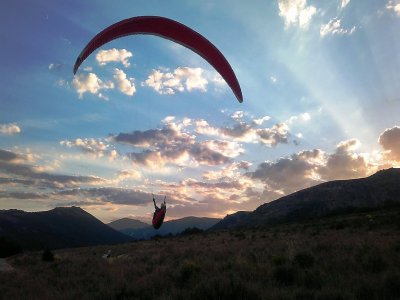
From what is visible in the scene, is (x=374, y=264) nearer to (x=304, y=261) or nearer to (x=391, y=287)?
(x=304, y=261)

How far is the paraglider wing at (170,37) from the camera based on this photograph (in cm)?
1132

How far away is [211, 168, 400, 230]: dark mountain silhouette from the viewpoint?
137438mm

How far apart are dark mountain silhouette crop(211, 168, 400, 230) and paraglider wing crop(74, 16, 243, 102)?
12232 cm

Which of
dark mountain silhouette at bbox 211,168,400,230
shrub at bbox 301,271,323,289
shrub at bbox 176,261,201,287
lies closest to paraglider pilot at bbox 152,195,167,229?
shrub at bbox 176,261,201,287

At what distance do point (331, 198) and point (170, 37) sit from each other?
495ft

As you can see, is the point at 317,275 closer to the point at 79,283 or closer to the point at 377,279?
the point at 377,279

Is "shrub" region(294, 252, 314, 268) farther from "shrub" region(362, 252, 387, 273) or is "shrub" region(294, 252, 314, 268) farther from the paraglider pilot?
the paraglider pilot

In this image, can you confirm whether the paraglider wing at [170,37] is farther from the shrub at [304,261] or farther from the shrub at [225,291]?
the shrub at [304,261]

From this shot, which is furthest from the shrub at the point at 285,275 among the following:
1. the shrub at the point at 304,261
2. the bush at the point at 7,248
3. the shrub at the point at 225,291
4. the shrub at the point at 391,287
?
the bush at the point at 7,248

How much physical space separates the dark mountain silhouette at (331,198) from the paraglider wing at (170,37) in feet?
401

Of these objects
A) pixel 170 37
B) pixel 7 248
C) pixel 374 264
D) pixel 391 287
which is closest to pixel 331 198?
pixel 7 248

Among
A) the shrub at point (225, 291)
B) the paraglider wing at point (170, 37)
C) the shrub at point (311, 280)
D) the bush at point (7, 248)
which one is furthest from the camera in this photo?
the bush at point (7, 248)

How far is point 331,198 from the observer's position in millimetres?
150875

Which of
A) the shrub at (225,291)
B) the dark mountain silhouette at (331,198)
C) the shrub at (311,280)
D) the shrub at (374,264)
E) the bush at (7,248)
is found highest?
the dark mountain silhouette at (331,198)
